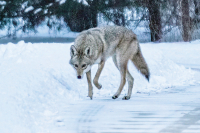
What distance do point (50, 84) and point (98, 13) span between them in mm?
13335

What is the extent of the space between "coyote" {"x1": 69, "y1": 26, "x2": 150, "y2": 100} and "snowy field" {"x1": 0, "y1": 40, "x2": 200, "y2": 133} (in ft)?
1.73

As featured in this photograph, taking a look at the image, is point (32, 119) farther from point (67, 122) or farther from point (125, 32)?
point (125, 32)

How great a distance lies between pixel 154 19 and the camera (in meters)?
23.5

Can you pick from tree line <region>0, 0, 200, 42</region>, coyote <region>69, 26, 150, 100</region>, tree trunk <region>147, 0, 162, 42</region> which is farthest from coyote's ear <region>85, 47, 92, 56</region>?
tree trunk <region>147, 0, 162, 42</region>

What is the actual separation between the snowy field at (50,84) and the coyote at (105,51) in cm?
53

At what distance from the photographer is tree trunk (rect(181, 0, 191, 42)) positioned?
75.6 feet

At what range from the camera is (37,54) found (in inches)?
523

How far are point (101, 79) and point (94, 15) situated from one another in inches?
458

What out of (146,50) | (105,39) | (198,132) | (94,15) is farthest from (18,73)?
(94,15)

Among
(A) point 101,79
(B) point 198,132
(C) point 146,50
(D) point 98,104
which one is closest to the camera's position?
(B) point 198,132

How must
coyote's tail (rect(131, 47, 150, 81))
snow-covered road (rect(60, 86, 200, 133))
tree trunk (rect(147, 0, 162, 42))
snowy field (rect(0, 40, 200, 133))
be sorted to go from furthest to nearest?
tree trunk (rect(147, 0, 162, 42))
coyote's tail (rect(131, 47, 150, 81))
snowy field (rect(0, 40, 200, 133))
snow-covered road (rect(60, 86, 200, 133))

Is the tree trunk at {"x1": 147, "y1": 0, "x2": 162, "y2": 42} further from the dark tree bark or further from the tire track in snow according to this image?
the tire track in snow

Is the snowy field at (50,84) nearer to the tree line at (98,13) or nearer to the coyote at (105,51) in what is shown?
the coyote at (105,51)

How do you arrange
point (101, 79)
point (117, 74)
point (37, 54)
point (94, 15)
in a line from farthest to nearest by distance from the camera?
point (94, 15) < point (37, 54) < point (117, 74) < point (101, 79)
